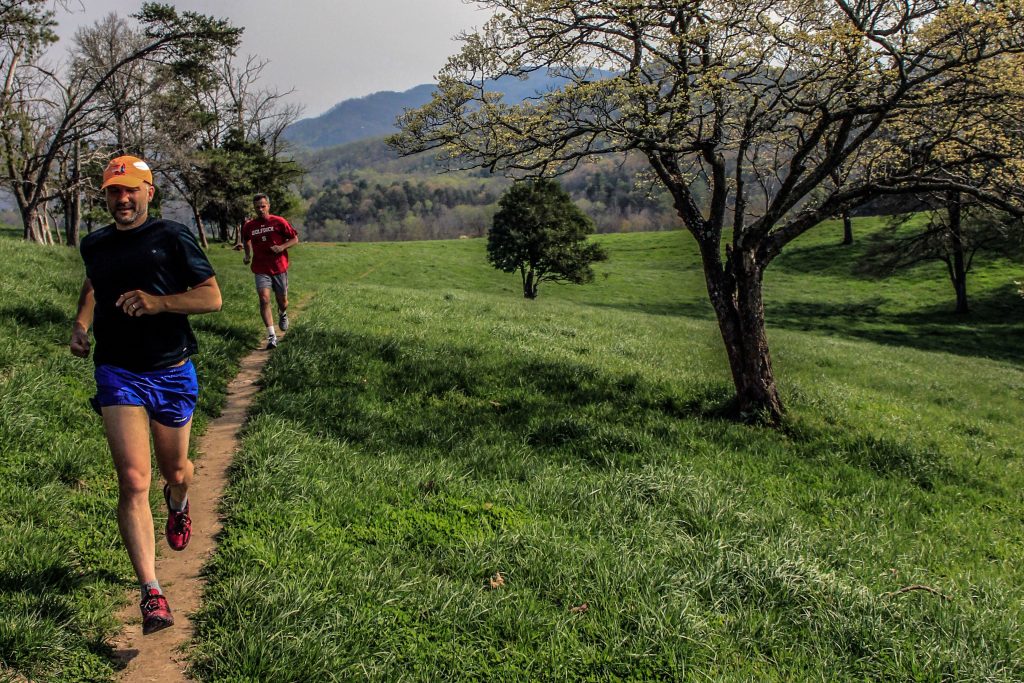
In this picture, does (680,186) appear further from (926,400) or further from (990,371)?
(990,371)

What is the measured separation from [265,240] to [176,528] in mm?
7859

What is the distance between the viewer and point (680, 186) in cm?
939

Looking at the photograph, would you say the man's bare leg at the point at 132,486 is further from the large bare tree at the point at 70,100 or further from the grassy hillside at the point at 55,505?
the large bare tree at the point at 70,100

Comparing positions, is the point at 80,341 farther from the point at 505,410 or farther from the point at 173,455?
the point at 505,410

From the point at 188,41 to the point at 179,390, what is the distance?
19.9 metres

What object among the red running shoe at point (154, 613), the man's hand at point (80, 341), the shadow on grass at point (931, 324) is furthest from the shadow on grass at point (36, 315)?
the shadow on grass at point (931, 324)

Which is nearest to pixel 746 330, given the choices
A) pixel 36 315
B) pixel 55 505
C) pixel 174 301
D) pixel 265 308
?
pixel 174 301

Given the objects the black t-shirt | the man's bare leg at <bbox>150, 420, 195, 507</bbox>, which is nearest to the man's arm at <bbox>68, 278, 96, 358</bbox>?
the black t-shirt

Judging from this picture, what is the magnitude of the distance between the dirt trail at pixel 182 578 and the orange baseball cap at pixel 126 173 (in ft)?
9.43

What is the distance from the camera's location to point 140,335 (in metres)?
3.92

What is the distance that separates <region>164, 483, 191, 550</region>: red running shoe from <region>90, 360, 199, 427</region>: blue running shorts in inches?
28.7

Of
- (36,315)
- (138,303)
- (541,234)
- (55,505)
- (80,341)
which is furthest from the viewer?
(541,234)

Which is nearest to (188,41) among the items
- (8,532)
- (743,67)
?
(743,67)

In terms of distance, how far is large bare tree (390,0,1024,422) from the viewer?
7.76m
